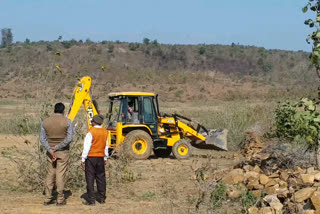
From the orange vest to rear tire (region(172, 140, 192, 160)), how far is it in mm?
7786

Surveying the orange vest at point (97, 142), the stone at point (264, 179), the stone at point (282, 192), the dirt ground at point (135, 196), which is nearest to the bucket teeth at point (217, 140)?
the dirt ground at point (135, 196)

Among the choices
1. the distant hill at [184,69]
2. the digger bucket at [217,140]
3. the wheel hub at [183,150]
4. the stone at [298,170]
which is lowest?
the stone at [298,170]

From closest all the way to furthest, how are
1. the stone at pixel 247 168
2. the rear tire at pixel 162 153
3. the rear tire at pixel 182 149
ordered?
1. the stone at pixel 247 168
2. the rear tire at pixel 182 149
3. the rear tire at pixel 162 153

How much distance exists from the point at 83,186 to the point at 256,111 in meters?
13.6

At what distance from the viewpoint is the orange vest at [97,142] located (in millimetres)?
11109

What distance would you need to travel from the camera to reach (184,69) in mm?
73500

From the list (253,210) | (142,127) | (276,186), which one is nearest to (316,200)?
(253,210)

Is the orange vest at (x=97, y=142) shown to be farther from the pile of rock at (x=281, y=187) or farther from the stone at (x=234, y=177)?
the stone at (x=234, y=177)

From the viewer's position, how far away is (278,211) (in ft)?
31.4

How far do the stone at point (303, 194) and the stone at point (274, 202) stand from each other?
0.26 m

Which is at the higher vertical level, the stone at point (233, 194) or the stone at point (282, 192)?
the stone at point (282, 192)

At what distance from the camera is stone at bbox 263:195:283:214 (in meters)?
9.64

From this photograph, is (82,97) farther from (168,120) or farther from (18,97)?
(18,97)

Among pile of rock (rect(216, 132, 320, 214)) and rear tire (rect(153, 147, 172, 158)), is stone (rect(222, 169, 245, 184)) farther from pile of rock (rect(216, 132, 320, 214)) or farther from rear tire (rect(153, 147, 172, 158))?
rear tire (rect(153, 147, 172, 158))
